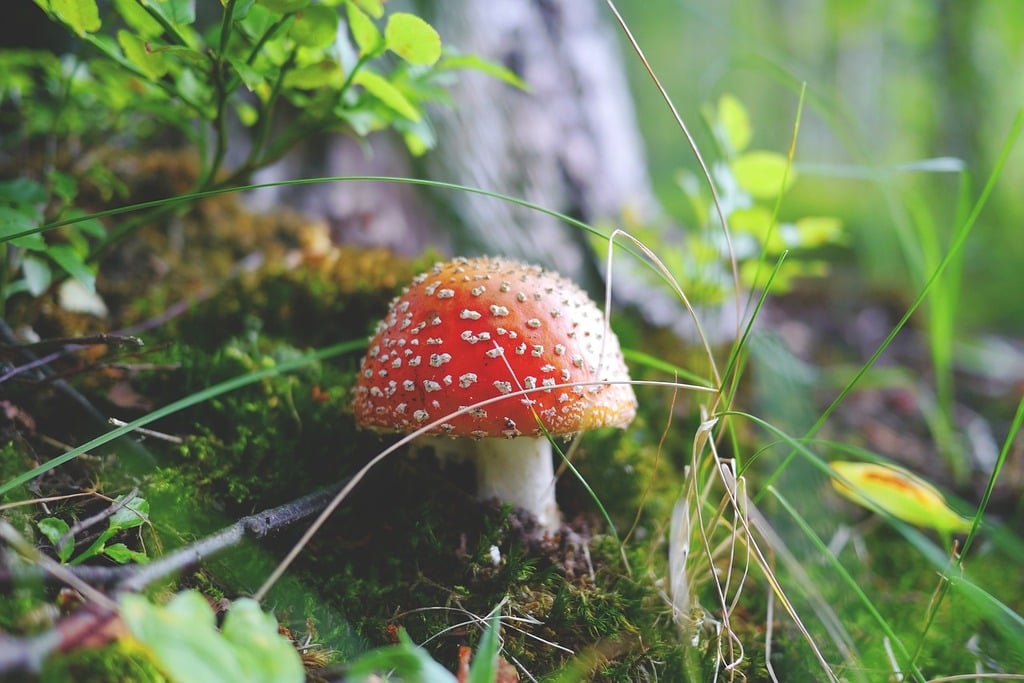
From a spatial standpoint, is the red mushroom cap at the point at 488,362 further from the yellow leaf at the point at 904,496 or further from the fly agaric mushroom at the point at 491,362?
the yellow leaf at the point at 904,496

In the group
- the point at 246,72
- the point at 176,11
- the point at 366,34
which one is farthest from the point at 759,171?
the point at 176,11

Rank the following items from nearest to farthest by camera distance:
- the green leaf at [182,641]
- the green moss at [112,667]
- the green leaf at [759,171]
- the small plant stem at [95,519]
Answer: the green leaf at [182,641]
the green moss at [112,667]
the small plant stem at [95,519]
the green leaf at [759,171]

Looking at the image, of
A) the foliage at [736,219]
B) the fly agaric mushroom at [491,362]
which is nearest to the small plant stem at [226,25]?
the fly agaric mushroom at [491,362]

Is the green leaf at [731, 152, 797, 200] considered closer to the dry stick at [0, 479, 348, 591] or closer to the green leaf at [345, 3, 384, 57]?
the green leaf at [345, 3, 384, 57]

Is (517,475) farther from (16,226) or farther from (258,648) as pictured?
(16,226)

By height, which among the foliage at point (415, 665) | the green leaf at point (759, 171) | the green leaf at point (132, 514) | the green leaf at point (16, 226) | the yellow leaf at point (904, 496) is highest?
the green leaf at point (759, 171)

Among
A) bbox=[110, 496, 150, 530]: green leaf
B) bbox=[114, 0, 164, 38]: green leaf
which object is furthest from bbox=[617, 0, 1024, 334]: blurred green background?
bbox=[110, 496, 150, 530]: green leaf

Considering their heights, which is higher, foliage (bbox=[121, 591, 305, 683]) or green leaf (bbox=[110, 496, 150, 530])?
foliage (bbox=[121, 591, 305, 683])
